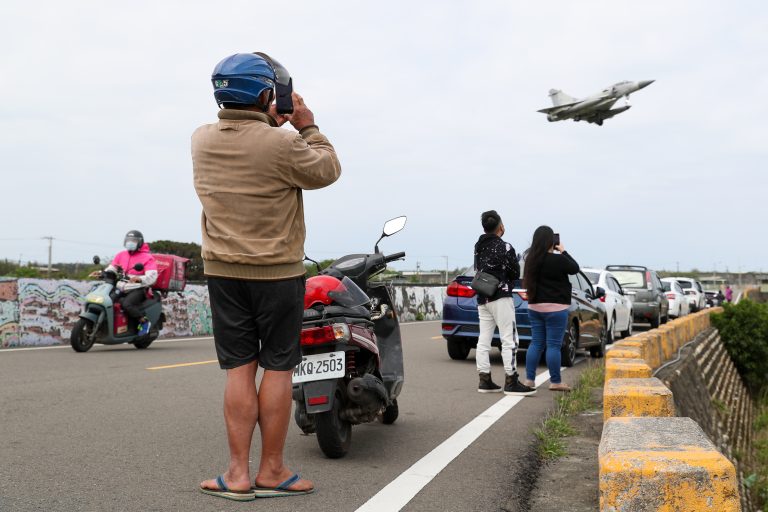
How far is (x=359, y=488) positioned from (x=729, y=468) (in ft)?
7.15

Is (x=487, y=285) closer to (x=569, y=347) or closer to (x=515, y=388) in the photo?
(x=515, y=388)

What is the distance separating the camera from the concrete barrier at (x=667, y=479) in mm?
2947

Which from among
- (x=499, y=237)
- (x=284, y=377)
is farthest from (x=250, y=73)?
(x=499, y=237)

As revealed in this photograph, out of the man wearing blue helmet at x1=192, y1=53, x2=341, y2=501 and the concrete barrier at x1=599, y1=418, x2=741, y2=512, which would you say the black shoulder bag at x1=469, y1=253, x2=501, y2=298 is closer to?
the man wearing blue helmet at x1=192, y1=53, x2=341, y2=501

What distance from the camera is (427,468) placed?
17.0 feet

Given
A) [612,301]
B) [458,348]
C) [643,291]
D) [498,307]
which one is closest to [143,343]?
[458,348]

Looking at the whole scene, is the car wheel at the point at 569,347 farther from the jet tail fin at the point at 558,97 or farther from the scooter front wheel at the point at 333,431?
the jet tail fin at the point at 558,97

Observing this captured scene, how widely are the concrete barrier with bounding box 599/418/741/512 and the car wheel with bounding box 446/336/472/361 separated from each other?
31.6 feet

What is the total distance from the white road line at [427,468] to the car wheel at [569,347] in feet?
15.3

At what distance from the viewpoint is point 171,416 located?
22.4ft


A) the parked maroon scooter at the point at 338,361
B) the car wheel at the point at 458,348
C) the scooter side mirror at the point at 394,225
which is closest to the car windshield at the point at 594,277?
the car wheel at the point at 458,348

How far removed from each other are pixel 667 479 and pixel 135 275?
37.8 ft

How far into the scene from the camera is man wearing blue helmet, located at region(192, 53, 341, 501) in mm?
4250

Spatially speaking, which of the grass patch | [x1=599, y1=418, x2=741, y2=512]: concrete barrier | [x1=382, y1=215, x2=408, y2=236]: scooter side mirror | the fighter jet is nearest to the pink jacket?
the grass patch
